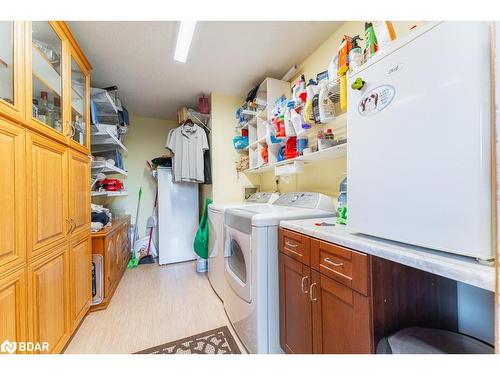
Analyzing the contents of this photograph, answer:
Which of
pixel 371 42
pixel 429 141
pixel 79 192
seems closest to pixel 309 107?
pixel 371 42

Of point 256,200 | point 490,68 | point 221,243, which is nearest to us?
point 490,68

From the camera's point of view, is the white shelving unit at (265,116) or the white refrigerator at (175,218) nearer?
the white shelving unit at (265,116)

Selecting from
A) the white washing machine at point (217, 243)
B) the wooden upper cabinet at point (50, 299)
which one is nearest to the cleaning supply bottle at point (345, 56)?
the white washing machine at point (217, 243)

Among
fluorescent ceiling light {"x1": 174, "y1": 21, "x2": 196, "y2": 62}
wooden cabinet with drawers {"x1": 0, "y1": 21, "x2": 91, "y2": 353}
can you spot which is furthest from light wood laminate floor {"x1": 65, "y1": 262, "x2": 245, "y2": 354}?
fluorescent ceiling light {"x1": 174, "y1": 21, "x2": 196, "y2": 62}

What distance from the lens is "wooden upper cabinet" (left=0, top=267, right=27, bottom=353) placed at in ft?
2.91

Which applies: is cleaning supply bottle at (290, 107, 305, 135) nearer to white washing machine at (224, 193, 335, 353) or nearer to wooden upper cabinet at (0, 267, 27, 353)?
white washing machine at (224, 193, 335, 353)

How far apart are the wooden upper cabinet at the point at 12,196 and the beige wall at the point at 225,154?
1928mm

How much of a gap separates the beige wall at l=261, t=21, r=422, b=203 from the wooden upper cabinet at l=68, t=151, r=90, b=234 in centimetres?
199

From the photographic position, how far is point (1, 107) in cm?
88

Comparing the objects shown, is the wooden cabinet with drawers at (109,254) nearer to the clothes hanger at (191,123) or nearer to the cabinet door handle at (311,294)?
the clothes hanger at (191,123)

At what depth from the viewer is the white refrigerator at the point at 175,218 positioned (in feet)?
10.6
